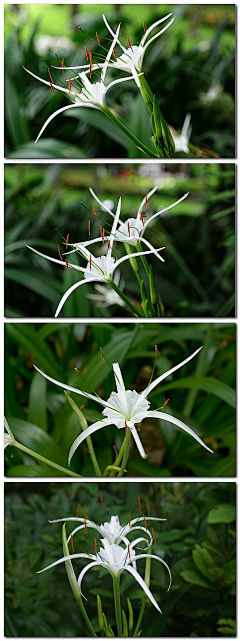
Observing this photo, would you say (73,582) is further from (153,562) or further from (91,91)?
(91,91)

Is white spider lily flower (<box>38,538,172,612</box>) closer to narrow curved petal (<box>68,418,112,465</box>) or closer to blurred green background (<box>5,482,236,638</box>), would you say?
blurred green background (<box>5,482,236,638</box>)

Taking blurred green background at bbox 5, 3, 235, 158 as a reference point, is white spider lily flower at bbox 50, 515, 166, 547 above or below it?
below

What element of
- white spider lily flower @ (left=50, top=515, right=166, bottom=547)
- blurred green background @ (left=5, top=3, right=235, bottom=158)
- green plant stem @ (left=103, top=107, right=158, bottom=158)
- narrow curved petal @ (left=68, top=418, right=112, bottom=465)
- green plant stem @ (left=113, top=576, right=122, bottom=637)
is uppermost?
blurred green background @ (left=5, top=3, right=235, bottom=158)

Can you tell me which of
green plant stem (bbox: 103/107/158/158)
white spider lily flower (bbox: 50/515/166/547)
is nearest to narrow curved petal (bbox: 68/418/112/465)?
white spider lily flower (bbox: 50/515/166/547)

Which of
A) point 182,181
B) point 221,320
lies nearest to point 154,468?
point 221,320

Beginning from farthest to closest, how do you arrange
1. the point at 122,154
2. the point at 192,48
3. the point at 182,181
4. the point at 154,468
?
the point at 182,181 < the point at 192,48 < the point at 122,154 < the point at 154,468

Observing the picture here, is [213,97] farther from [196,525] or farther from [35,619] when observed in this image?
[35,619]
